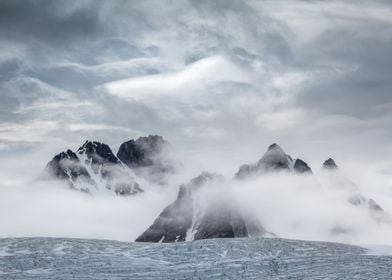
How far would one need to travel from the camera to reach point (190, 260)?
71.0 metres

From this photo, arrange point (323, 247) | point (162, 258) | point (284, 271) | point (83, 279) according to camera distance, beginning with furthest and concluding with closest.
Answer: point (323, 247), point (162, 258), point (284, 271), point (83, 279)

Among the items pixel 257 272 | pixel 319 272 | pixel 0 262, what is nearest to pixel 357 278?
pixel 319 272

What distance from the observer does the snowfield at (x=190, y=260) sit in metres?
64.8

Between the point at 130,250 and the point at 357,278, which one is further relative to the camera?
the point at 130,250

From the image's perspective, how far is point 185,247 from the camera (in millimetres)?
75875

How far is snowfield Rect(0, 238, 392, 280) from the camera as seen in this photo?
6481cm

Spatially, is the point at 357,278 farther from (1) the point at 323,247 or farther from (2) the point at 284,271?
(1) the point at 323,247

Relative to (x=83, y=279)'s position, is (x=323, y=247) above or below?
above

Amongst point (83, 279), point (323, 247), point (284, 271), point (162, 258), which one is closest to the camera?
point (83, 279)

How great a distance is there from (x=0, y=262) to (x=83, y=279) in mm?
11701

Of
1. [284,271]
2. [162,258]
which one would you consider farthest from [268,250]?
[162,258]

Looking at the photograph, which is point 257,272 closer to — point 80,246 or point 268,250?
point 268,250

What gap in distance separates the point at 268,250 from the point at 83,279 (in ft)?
78.3

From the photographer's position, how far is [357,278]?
62969mm
